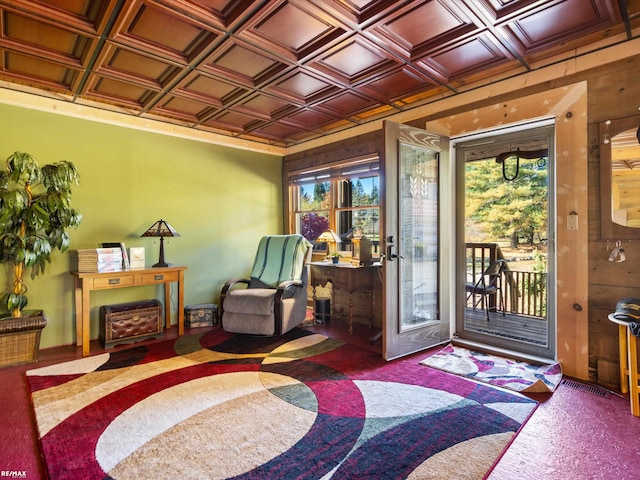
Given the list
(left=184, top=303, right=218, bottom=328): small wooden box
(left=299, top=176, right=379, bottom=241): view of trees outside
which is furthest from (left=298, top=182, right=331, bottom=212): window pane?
(left=184, top=303, right=218, bottom=328): small wooden box

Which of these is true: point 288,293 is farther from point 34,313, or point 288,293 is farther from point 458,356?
point 34,313

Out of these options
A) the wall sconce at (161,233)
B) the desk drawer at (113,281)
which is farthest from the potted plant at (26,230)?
the wall sconce at (161,233)

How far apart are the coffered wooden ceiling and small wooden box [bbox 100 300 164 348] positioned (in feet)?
7.06

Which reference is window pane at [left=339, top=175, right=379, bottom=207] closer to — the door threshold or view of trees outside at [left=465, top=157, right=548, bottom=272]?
view of trees outside at [left=465, top=157, right=548, bottom=272]

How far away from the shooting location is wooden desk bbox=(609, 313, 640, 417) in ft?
7.16

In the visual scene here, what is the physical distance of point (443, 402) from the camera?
2.33 meters

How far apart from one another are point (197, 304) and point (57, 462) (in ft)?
9.08

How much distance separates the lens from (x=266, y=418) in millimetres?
2115

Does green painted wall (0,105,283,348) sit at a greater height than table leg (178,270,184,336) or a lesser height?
greater

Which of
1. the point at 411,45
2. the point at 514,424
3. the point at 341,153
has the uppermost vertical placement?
the point at 411,45

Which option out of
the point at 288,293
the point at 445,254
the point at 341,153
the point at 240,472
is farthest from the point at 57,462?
the point at 341,153

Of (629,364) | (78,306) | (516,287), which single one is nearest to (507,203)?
(516,287)

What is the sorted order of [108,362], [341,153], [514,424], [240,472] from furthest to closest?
[341,153], [108,362], [514,424], [240,472]

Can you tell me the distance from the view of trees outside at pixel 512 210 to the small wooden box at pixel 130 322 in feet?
14.3
